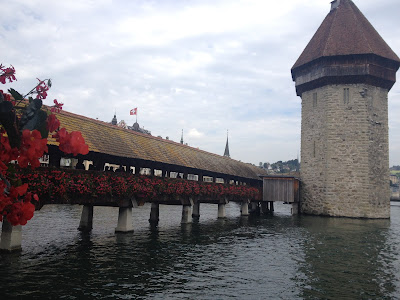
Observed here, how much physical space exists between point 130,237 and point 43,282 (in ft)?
27.2

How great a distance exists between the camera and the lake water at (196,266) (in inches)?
356

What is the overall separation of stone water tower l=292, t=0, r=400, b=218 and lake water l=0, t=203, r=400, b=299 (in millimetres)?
12525

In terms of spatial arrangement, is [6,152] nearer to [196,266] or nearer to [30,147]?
[30,147]

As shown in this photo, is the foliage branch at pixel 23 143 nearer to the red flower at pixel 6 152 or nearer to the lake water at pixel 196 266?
the red flower at pixel 6 152

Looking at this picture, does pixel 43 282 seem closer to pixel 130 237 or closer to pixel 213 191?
pixel 130 237

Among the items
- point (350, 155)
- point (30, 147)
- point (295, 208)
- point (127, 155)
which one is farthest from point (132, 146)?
point (350, 155)

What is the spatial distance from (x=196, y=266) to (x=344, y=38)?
98.4 feet

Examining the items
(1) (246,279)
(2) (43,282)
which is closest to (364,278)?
(1) (246,279)

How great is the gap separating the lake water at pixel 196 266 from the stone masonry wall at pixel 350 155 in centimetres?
1230

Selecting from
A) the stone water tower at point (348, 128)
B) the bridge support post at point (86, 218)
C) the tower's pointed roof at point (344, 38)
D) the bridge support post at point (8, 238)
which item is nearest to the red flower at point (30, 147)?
the bridge support post at point (8, 238)

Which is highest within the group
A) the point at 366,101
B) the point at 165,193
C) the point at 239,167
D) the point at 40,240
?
the point at 366,101

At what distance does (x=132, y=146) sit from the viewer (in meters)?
19.6

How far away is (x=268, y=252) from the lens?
14.8 meters

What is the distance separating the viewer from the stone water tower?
3131cm
